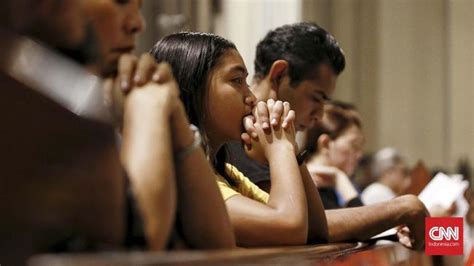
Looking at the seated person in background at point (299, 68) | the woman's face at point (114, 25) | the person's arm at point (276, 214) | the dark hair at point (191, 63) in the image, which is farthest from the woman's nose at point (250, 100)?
the seated person in background at point (299, 68)

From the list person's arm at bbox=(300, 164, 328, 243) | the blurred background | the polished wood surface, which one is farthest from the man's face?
the blurred background

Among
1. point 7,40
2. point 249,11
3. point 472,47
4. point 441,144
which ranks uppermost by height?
point 7,40

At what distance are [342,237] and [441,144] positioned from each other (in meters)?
6.86

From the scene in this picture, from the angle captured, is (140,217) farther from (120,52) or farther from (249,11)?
(249,11)

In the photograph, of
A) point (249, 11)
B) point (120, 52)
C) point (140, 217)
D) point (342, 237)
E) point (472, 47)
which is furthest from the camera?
point (472, 47)

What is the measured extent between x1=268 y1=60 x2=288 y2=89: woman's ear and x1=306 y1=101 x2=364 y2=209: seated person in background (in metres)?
0.81

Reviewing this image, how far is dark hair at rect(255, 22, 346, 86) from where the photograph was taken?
4.23m

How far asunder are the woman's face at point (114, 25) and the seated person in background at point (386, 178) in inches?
163

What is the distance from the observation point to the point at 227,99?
288 cm

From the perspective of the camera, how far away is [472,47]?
395 inches

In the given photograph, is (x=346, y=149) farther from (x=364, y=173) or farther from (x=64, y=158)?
(x=64, y=158)

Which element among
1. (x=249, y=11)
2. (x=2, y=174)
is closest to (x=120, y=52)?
(x=2, y=174)

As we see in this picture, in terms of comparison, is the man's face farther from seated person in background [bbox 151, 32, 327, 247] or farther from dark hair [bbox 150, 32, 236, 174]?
dark hair [bbox 150, 32, 236, 174]

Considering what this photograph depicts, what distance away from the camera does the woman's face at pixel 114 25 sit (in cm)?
194
